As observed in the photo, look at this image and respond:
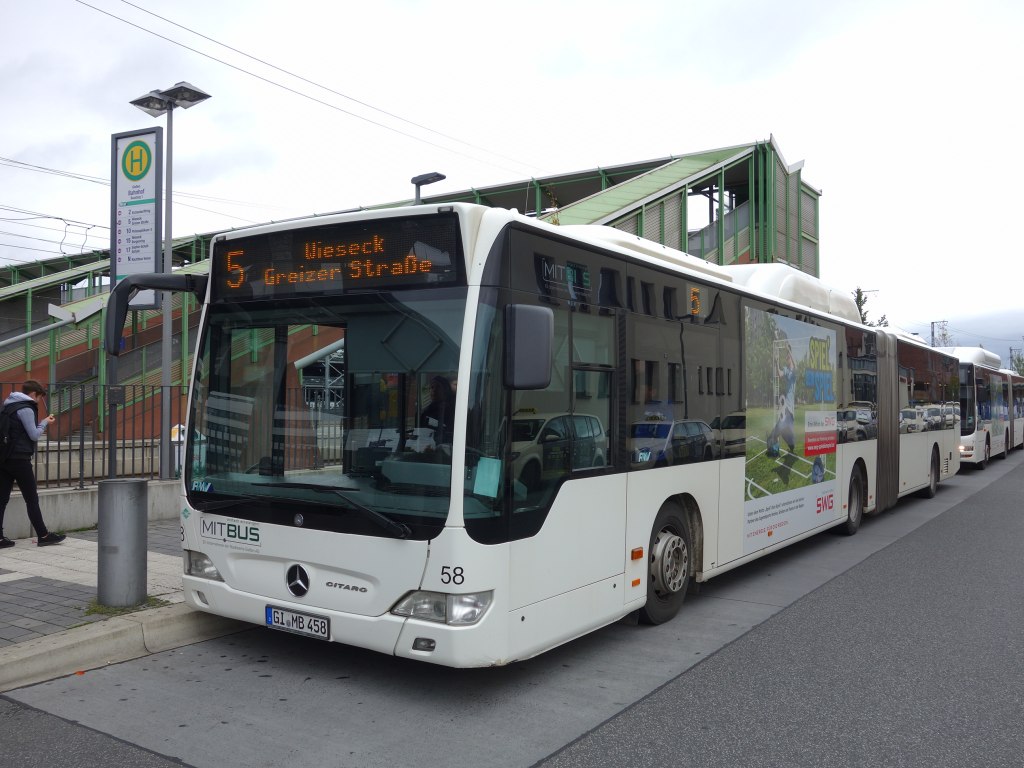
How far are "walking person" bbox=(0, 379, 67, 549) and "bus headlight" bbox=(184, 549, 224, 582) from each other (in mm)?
3725

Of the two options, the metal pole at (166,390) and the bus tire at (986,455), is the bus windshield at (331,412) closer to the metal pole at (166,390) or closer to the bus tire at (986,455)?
the metal pole at (166,390)

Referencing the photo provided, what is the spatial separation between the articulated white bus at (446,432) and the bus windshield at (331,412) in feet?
0.04

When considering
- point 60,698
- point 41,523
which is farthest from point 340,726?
point 41,523

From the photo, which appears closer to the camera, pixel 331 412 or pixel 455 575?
pixel 455 575

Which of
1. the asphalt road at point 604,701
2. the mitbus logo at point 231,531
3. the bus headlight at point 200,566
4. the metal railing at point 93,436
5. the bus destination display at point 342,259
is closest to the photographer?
the asphalt road at point 604,701

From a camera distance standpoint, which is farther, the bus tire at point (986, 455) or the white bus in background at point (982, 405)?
the bus tire at point (986, 455)

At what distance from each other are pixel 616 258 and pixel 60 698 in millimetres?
4319

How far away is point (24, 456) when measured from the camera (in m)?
8.39

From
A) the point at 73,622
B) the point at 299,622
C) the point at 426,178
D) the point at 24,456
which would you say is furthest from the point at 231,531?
the point at 426,178

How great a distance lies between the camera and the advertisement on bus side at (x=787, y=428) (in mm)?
7898

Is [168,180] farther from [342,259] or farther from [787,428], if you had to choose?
[787,428]

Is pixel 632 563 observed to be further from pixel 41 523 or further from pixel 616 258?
pixel 41 523

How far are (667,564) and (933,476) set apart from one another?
38.1 feet

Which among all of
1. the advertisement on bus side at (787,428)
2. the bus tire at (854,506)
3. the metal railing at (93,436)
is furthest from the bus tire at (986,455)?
the metal railing at (93,436)
